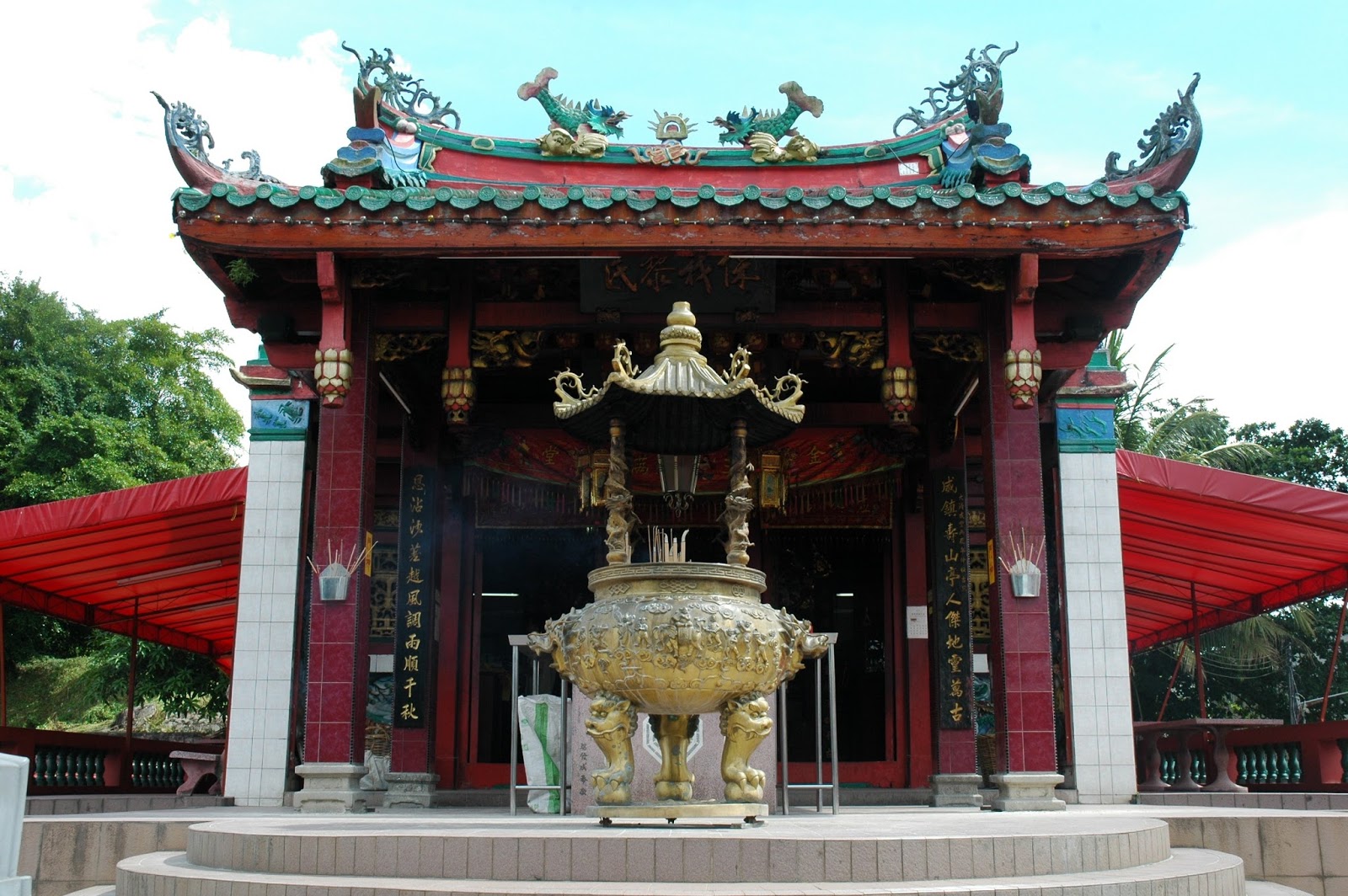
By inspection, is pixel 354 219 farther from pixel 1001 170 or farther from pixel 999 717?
pixel 999 717

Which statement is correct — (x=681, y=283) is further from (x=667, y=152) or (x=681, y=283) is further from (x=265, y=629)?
(x=265, y=629)

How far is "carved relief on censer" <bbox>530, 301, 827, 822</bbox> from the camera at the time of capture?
19.5ft

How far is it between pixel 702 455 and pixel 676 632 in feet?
7.43

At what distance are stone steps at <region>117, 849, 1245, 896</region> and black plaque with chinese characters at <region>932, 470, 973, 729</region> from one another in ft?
20.2

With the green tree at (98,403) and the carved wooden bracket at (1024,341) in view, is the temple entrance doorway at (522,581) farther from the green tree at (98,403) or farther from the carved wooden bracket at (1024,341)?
the green tree at (98,403)

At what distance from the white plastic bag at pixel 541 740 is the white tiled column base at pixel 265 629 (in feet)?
6.86

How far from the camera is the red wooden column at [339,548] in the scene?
8.62 m

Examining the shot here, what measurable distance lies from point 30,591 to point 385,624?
4.07 meters

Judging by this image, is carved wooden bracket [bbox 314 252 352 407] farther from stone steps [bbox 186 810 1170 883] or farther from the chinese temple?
stone steps [bbox 186 810 1170 883]

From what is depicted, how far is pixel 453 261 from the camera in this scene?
9.63 meters

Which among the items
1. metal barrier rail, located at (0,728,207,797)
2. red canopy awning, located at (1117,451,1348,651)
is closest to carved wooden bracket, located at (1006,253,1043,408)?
red canopy awning, located at (1117,451,1348,651)

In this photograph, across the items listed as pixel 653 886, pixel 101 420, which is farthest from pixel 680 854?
pixel 101 420

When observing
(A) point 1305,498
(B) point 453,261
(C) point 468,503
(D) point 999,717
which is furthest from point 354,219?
(A) point 1305,498

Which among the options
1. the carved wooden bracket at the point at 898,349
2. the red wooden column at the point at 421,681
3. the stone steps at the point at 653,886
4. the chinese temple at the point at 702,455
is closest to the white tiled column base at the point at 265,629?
the chinese temple at the point at 702,455
